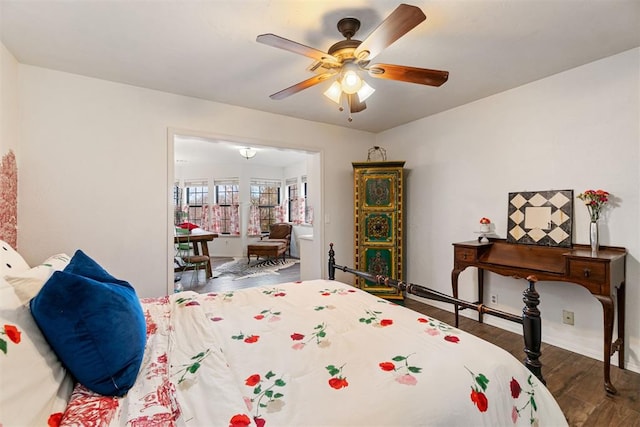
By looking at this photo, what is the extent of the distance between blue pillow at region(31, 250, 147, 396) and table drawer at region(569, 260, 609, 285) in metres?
2.81

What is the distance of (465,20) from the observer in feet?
6.12

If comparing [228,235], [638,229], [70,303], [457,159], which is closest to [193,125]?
[70,303]

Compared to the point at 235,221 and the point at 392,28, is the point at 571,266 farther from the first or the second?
the point at 235,221

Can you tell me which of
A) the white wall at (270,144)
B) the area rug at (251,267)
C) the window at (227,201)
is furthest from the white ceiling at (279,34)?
the window at (227,201)

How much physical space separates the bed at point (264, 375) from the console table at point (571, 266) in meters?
1.35

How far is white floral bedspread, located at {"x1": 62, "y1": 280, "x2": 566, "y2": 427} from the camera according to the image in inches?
33.9

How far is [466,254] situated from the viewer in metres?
2.95

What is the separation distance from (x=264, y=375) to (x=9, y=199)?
2.61 metres

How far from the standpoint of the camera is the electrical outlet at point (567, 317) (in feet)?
8.45

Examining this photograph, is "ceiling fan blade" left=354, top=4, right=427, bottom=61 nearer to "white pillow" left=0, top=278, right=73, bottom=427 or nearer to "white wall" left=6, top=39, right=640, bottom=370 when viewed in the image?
"white wall" left=6, top=39, right=640, bottom=370

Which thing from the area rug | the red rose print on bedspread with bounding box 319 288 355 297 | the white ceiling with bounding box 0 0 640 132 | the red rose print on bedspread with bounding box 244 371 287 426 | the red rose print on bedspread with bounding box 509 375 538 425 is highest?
the white ceiling with bounding box 0 0 640 132

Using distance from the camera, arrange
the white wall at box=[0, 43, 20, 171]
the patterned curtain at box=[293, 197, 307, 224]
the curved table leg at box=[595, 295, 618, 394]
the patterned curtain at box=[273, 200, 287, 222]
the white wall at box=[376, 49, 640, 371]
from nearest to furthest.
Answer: the curved table leg at box=[595, 295, 618, 394]
the white wall at box=[0, 43, 20, 171]
the white wall at box=[376, 49, 640, 371]
the patterned curtain at box=[293, 197, 307, 224]
the patterned curtain at box=[273, 200, 287, 222]

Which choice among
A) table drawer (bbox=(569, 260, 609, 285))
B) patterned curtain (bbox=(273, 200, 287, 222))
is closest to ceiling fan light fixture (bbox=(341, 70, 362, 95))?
table drawer (bbox=(569, 260, 609, 285))

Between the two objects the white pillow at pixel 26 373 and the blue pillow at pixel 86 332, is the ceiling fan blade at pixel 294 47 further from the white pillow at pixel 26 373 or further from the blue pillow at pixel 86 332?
the white pillow at pixel 26 373
